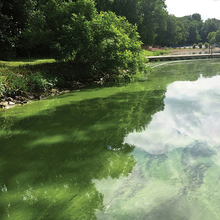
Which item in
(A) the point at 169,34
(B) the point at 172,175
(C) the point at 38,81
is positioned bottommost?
(B) the point at 172,175

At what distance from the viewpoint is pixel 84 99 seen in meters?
10.1

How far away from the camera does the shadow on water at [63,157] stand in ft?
9.94

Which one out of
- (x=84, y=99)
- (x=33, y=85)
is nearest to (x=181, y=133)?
(x=84, y=99)

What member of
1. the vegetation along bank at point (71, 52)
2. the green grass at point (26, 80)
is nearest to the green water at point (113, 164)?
the green grass at point (26, 80)

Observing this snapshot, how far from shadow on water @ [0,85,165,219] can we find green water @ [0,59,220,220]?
1 centimetres

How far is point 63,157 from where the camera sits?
176 inches

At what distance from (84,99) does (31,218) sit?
7619 mm

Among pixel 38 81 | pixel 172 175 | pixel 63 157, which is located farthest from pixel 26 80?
pixel 172 175

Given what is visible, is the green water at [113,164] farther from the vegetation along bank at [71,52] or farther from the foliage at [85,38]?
the foliage at [85,38]

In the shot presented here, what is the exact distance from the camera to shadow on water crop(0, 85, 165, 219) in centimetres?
303

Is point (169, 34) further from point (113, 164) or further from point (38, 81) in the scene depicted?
point (113, 164)

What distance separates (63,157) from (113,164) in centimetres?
114

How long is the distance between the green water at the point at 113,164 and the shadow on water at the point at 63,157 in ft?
0.05

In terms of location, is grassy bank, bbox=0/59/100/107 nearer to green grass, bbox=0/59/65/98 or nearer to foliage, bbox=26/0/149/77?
green grass, bbox=0/59/65/98
